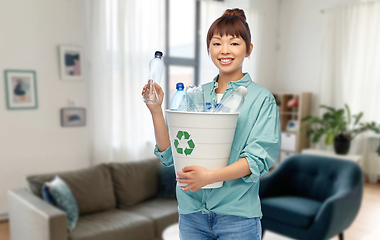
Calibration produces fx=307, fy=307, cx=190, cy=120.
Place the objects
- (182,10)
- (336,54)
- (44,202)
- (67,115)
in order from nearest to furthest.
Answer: (44,202)
(67,115)
(182,10)
(336,54)

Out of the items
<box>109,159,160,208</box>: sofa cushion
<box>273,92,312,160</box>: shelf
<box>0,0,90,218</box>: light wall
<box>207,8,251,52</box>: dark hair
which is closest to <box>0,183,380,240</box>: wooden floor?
<box>0,0,90,218</box>: light wall

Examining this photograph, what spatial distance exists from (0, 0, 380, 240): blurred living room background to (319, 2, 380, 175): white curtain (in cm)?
1

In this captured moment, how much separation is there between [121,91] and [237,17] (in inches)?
118

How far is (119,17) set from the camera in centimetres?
351

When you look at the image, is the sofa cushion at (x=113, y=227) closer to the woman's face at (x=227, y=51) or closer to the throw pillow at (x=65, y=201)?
the throw pillow at (x=65, y=201)

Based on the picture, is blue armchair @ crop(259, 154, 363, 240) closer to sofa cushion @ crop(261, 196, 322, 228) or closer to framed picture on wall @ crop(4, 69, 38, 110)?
sofa cushion @ crop(261, 196, 322, 228)

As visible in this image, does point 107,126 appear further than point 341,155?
No

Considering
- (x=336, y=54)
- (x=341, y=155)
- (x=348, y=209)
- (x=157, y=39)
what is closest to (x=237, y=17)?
(x=348, y=209)

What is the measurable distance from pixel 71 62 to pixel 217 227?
314 cm

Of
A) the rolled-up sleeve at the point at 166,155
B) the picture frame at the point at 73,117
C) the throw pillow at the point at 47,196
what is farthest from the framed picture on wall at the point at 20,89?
the rolled-up sleeve at the point at 166,155

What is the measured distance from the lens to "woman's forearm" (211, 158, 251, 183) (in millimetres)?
662

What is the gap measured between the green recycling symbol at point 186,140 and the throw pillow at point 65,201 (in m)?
1.81

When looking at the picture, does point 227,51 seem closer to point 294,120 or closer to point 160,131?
point 160,131

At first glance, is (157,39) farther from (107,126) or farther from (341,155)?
(341,155)
